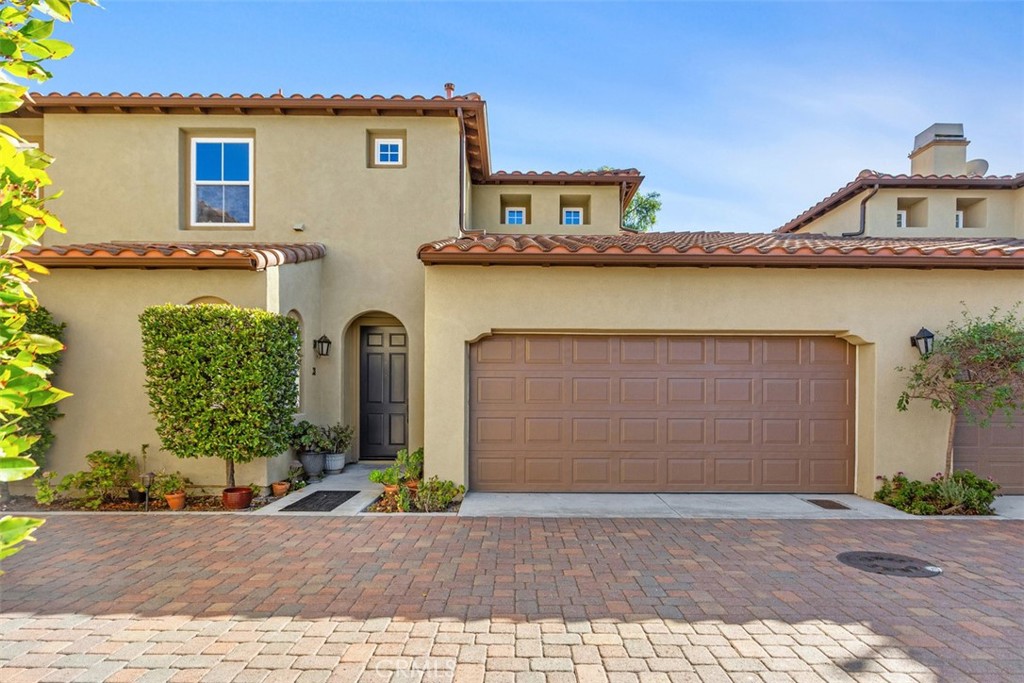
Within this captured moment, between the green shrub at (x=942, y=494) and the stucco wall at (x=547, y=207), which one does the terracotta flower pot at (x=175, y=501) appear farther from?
the green shrub at (x=942, y=494)

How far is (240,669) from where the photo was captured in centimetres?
362

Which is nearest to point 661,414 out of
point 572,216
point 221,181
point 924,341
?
point 924,341

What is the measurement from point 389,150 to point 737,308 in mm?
7074

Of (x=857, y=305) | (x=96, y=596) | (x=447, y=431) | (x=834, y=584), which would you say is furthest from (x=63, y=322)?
(x=857, y=305)

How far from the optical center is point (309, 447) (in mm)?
9133

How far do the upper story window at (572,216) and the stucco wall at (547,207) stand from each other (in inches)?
21.2

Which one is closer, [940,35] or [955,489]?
[955,489]

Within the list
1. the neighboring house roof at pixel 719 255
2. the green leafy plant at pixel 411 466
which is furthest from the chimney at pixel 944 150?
the green leafy plant at pixel 411 466

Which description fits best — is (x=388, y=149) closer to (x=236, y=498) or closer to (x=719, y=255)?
(x=719, y=255)

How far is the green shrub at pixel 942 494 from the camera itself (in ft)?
24.4

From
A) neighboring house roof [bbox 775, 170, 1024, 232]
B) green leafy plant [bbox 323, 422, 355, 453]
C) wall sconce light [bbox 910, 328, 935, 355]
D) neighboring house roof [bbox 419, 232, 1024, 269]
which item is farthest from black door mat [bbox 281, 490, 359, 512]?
neighboring house roof [bbox 775, 170, 1024, 232]

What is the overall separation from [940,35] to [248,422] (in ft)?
41.3

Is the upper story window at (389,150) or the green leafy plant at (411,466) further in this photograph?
the upper story window at (389,150)

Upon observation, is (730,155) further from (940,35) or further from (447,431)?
(447,431)
